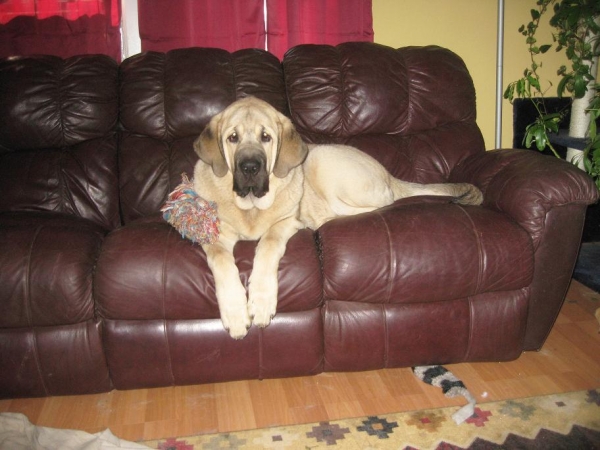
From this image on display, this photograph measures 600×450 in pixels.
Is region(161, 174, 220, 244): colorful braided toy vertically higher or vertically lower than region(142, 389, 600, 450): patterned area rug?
higher

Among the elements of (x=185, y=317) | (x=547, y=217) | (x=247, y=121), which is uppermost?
(x=247, y=121)

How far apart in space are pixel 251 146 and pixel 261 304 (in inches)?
29.1

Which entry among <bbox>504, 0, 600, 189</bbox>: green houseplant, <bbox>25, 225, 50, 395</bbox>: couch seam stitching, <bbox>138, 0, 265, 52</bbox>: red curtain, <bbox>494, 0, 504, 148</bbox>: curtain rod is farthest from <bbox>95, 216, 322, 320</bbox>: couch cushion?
<bbox>494, 0, 504, 148</bbox>: curtain rod

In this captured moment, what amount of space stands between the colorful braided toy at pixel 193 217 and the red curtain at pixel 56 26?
196 cm

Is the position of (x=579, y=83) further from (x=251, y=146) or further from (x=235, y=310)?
(x=235, y=310)

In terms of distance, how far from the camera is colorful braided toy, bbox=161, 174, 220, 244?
6.90 feet

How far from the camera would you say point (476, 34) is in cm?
406

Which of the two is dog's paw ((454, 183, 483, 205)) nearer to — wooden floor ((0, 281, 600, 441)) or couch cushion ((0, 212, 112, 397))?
wooden floor ((0, 281, 600, 441))

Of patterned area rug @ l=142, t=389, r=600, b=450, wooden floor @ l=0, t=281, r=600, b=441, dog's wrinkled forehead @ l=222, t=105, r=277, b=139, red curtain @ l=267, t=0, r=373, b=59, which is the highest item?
red curtain @ l=267, t=0, r=373, b=59

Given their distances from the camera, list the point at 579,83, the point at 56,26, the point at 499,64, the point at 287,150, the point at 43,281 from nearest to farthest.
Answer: the point at 43,281 < the point at 287,150 < the point at 579,83 < the point at 56,26 < the point at 499,64

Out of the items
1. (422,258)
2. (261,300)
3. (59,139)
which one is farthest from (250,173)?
(59,139)

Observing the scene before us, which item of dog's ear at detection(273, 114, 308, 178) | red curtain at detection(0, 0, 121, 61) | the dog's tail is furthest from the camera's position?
red curtain at detection(0, 0, 121, 61)

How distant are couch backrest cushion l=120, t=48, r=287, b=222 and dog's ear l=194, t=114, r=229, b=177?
68 centimetres

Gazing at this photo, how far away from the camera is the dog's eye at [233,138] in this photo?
2219 mm
